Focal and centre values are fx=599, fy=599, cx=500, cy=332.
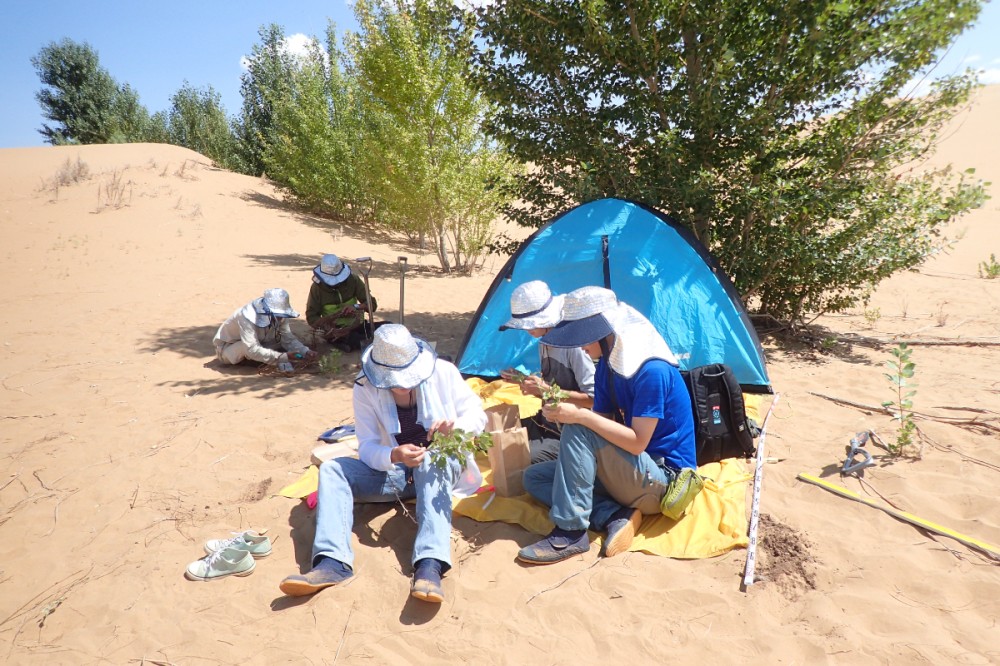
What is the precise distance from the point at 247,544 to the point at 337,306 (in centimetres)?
374

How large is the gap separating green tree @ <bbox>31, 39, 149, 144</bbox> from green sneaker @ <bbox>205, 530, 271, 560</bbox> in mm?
32659

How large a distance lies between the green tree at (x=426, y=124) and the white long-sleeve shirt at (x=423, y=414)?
8416mm

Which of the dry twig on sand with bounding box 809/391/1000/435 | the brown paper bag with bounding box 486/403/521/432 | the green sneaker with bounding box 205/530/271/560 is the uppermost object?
the dry twig on sand with bounding box 809/391/1000/435

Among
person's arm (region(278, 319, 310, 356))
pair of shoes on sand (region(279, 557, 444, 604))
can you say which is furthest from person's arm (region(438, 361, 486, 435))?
person's arm (region(278, 319, 310, 356))

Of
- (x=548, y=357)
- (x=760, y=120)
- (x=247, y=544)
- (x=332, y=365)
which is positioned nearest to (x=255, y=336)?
(x=332, y=365)

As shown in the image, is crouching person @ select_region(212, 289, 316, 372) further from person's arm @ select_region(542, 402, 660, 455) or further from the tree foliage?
the tree foliage

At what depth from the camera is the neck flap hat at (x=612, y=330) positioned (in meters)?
2.84

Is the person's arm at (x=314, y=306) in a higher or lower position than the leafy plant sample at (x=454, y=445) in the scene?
higher

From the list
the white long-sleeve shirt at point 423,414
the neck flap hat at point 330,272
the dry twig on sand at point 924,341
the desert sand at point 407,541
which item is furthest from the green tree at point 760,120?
the white long-sleeve shirt at point 423,414

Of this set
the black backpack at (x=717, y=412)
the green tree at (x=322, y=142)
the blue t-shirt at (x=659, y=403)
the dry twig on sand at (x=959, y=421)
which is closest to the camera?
the blue t-shirt at (x=659, y=403)

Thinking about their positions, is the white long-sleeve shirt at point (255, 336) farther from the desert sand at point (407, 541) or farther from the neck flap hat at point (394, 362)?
the neck flap hat at point (394, 362)

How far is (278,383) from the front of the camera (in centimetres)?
570

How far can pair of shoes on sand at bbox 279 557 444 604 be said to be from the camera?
2.66 meters

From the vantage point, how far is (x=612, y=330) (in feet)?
9.52
